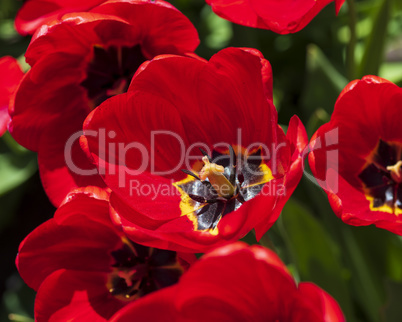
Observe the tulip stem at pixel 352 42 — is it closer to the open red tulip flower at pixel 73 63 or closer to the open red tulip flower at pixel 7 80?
the open red tulip flower at pixel 73 63

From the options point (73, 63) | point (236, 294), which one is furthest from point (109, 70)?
point (236, 294)

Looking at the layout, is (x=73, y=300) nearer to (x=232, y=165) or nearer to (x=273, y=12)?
(x=232, y=165)

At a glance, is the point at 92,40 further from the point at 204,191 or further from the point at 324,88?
the point at 324,88

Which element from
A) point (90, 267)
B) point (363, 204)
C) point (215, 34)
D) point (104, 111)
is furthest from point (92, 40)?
point (215, 34)

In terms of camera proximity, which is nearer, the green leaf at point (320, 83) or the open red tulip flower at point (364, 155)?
the open red tulip flower at point (364, 155)

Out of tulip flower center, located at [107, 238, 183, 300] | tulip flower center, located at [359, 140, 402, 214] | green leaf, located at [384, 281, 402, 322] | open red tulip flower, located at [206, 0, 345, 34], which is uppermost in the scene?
open red tulip flower, located at [206, 0, 345, 34]

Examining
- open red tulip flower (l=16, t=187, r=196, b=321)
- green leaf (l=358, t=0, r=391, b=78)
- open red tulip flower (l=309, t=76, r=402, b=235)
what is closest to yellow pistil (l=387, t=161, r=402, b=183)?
open red tulip flower (l=309, t=76, r=402, b=235)

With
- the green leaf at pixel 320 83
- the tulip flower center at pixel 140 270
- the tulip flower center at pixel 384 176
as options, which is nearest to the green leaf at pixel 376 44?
the green leaf at pixel 320 83

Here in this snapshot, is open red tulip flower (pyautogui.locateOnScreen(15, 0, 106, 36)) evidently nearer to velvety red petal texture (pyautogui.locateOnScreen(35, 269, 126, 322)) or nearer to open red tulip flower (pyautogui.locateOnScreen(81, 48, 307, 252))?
open red tulip flower (pyautogui.locateOnScreen(81, 48, 307, 252))
